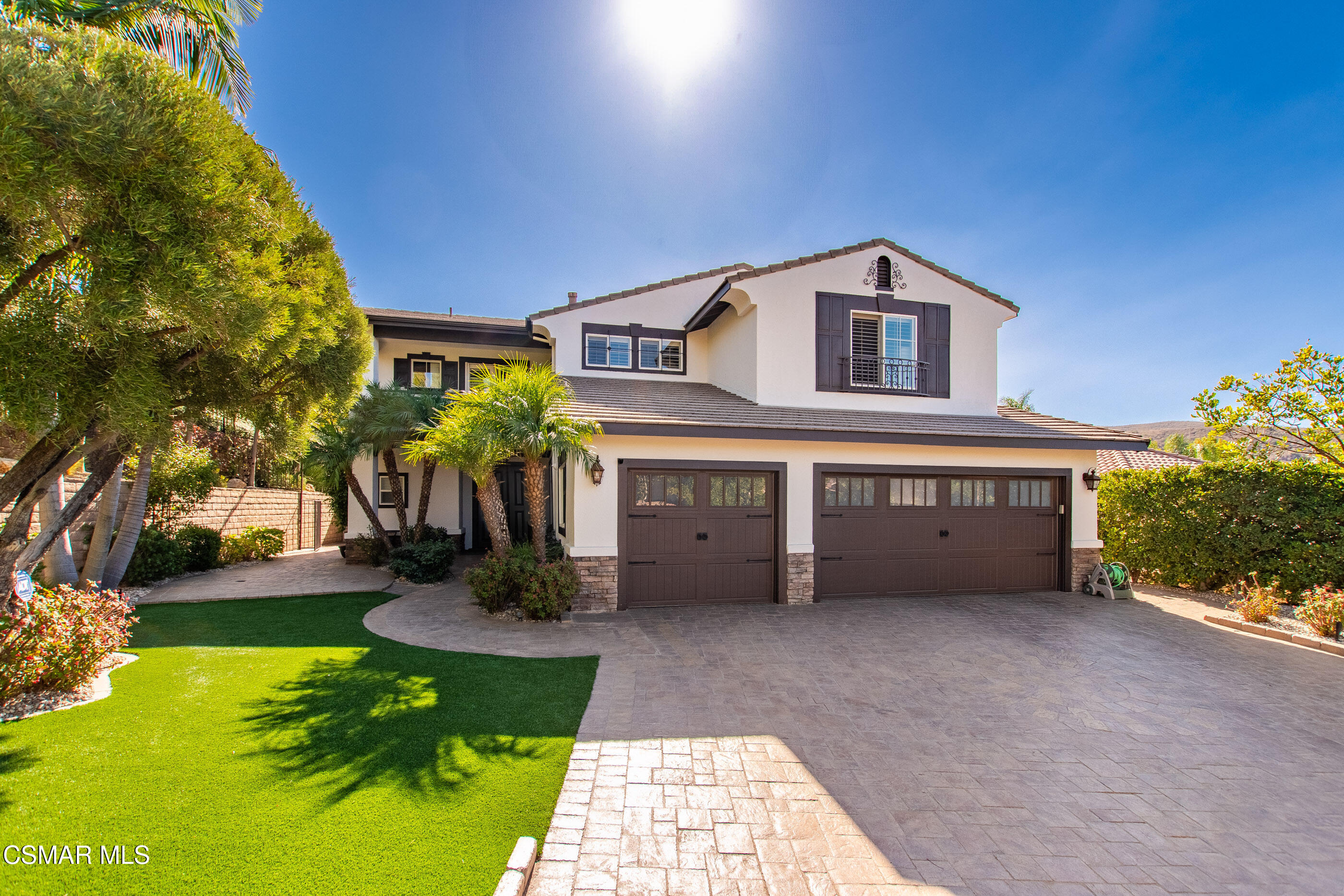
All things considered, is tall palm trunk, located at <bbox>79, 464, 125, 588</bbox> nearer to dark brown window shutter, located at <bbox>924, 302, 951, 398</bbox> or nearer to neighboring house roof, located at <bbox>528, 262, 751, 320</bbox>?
neighboring house roof, located at <bbox>528, 262, 751, 320</bbox>

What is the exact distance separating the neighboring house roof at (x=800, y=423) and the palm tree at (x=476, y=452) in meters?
1.49

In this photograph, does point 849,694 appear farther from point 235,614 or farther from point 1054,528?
point 235,614

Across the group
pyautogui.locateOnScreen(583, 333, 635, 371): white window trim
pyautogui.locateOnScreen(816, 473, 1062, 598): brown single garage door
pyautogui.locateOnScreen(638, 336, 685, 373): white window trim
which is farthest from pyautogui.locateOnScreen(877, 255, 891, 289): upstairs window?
pyautogui.locateOnScreen(583, 333, 635, 371): white window trim

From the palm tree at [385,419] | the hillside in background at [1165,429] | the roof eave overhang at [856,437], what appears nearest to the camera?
the roof eave overhang at [856,437]

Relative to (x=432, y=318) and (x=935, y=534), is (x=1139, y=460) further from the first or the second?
(x=432, y=318)

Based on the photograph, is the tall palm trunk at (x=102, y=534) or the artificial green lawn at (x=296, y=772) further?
the tall palm trunk at (x=102, y=534)

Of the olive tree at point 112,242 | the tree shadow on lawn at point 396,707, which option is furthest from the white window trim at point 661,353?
the olive tree at point 112,242

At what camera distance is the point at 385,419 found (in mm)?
11477

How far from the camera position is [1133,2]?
8930 mm

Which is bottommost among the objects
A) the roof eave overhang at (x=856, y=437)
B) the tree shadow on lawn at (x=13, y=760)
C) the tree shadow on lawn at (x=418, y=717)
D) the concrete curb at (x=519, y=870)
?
the tree shadow on lawn at (x=418, y=717)

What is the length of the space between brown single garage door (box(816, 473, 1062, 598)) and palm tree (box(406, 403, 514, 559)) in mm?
5570

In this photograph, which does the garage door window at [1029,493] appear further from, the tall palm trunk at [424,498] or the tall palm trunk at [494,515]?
the tall palm trunk at [424,498]

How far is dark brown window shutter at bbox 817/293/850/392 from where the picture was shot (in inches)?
418

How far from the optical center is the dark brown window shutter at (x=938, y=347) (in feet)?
36.2
